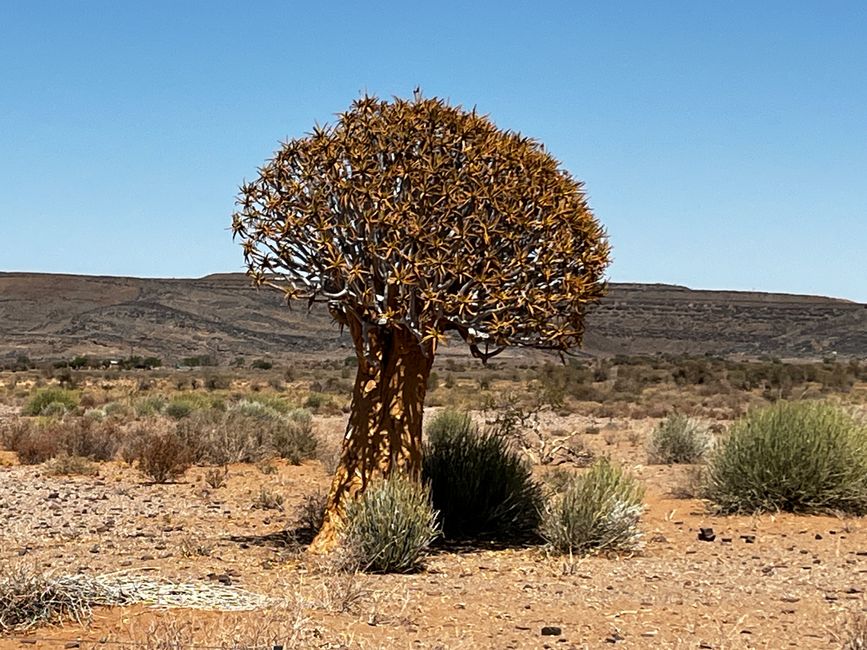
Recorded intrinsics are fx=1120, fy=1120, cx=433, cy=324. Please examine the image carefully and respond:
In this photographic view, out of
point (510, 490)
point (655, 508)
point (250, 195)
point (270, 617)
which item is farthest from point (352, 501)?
point (655, 508)

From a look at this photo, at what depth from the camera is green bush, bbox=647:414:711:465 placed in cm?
1952

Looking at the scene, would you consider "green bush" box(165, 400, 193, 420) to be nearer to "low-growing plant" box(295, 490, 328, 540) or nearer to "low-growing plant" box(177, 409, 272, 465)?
"low-growing plant" box(177, 409, 272, 465)

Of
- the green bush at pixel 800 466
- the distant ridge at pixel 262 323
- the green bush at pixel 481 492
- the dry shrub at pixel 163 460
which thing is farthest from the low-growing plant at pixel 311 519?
the distant ridge at pixel 262 323

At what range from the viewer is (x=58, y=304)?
10306 centimetres

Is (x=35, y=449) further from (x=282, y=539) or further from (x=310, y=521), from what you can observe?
(x=282, y=539)

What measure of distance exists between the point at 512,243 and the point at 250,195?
246 cm

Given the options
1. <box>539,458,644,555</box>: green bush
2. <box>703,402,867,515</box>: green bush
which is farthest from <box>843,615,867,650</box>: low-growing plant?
<box>703,402,867,515</box>: green bush

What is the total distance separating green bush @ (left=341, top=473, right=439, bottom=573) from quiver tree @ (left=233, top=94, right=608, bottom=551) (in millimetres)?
745

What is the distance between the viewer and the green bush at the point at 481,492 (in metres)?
11.5

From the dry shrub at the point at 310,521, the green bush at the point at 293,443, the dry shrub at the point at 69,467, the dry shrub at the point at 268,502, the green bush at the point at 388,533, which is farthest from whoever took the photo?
the green bush at the point at 293,443

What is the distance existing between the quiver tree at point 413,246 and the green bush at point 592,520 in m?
1.37

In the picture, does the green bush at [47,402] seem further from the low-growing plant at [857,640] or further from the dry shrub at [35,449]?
the low-growing plant at [857,640]

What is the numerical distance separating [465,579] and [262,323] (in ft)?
313

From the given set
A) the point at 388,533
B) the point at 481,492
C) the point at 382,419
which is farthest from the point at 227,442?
the point at 388,533
